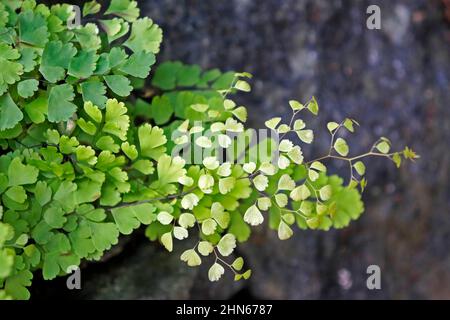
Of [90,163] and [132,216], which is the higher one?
[90,163]

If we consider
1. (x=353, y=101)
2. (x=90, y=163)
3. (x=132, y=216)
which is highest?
(x=90, y=163)

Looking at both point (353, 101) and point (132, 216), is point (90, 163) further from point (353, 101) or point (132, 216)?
point (353, 101)

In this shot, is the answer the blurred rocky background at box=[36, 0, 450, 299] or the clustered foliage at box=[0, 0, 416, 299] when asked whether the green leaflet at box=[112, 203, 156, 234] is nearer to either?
the clustered foliage at box=[0, 0, 416, 299]

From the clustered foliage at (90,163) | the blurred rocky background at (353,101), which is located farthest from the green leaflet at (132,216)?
the blurred rocky background at (353,101)

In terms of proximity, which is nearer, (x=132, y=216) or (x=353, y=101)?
(x=132, y=216)

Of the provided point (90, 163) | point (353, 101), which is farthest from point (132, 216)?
point (353, 101)
